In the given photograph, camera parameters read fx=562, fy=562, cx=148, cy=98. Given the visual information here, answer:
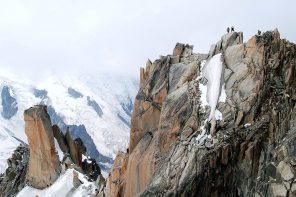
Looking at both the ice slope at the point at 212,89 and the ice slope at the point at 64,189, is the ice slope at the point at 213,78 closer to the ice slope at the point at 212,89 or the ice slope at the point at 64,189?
the ice slope at the point at 212,89

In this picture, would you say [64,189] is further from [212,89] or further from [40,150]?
[212,89]

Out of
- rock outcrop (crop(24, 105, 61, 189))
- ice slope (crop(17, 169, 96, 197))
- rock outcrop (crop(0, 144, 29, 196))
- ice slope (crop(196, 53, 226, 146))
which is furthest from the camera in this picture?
rock outcrop (crop(0, 144, 29, 196))

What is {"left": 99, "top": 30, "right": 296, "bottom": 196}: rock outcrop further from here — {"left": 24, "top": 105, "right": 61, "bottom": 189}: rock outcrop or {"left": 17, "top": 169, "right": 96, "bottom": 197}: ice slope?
{"left": 24, "top": 105, "right": 61, "bottom": 189}: rock outcrop

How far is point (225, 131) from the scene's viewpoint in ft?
146

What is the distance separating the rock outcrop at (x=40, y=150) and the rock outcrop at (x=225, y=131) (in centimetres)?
2017

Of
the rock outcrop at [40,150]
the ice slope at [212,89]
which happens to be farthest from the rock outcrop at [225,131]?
the rock outcrop at [40,150]

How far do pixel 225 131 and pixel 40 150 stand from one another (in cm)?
3532

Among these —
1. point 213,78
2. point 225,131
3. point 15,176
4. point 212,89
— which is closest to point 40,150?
point 15,176

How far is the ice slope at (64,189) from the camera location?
6673 cm

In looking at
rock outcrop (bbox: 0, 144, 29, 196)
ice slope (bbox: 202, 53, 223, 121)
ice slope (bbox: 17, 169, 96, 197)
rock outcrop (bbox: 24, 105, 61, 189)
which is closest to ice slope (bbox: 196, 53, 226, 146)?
ice slope (bbox: 202, 53, 223, 121)

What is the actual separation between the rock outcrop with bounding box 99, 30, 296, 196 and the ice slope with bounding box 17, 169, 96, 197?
12.7 metres

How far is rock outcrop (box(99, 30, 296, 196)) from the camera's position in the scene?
140 feet

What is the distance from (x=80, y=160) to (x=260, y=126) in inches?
1750

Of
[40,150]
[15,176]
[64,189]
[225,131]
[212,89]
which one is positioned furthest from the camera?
[15,176]
